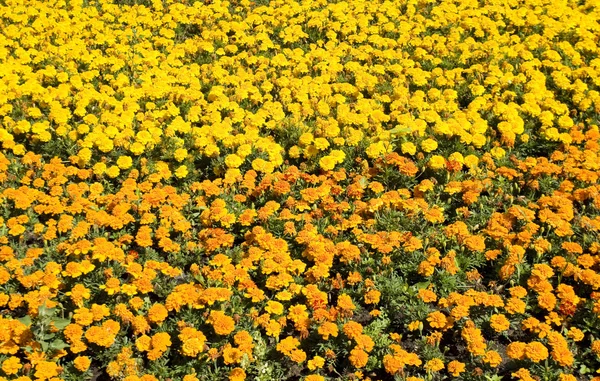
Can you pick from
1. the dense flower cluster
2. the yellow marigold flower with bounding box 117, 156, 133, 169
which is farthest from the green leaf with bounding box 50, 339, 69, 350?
the yellow marigold flower with bounding box 117, 156, 133, 169

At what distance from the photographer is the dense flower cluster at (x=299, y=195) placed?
15.3ft

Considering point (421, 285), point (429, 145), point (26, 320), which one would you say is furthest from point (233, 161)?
point (26, 320)

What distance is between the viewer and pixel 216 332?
→ 181 inches

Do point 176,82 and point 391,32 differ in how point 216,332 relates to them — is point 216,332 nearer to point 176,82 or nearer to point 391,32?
point 176,82

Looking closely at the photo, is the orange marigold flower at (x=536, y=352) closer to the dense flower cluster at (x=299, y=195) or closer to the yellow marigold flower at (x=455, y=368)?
the dense flower cluster at (x=299, y=195)

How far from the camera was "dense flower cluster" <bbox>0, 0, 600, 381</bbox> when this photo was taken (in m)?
4.67

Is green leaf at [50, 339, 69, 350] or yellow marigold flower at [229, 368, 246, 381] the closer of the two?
yellow marigold flower at [229, 368, 246, 381]

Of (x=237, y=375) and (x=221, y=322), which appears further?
(x=221, y=322)

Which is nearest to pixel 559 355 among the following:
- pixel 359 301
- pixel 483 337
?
pixel 483 337

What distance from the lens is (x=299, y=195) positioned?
6.25 metres

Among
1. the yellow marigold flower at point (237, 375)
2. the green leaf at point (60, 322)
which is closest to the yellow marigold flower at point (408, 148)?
the yellow marigold flower at point (237, 375)

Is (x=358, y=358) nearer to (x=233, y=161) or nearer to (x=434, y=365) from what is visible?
(x=434, y=365)

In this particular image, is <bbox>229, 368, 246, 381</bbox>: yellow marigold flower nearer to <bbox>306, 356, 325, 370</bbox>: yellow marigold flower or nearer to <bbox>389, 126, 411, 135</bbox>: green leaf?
<bbox>306, 356, 325, 370</bbox>: yellow marigold flower

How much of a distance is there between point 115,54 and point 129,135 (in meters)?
2.23
